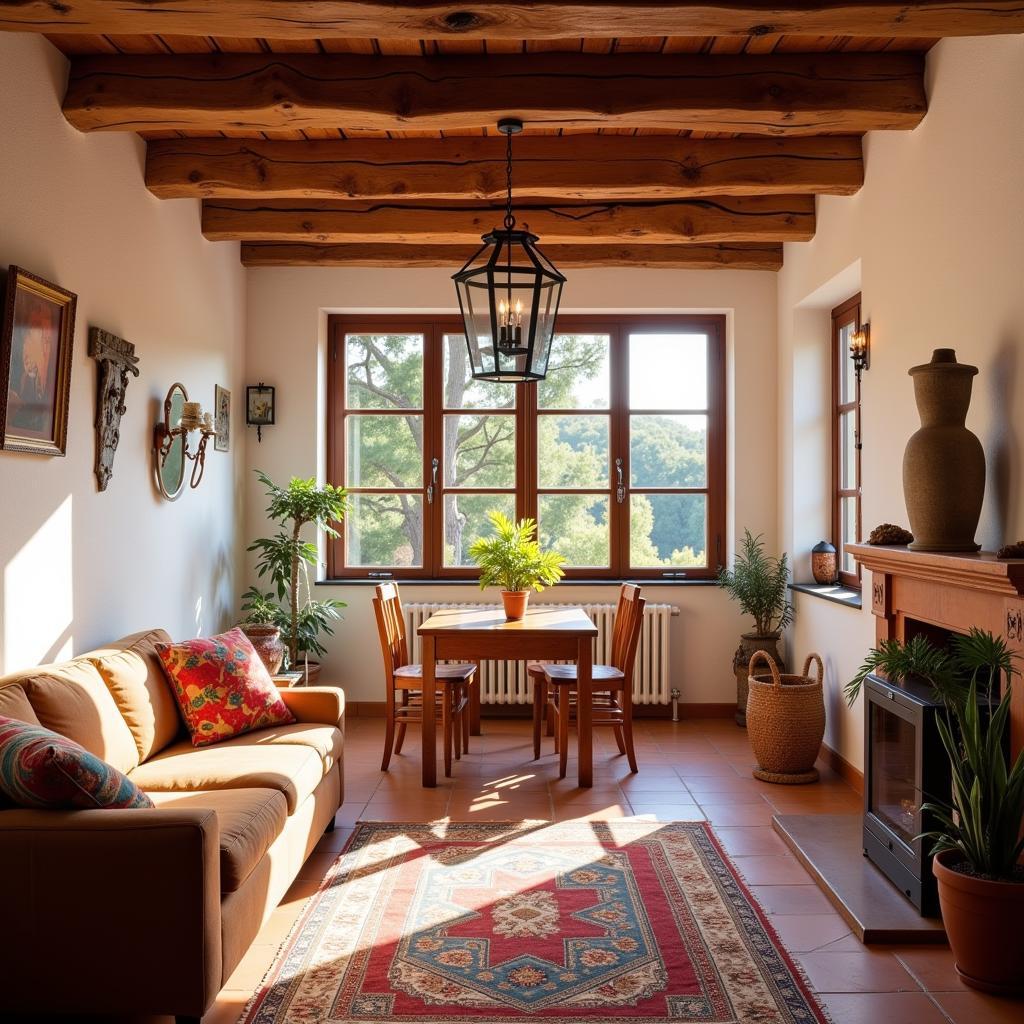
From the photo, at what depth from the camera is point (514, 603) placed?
493cm

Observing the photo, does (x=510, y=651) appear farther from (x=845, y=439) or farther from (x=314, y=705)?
(x=845, y=439)

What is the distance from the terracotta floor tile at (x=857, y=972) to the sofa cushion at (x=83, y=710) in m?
2.11

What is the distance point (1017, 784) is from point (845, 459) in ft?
10.4

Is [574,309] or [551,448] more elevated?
[574,309]

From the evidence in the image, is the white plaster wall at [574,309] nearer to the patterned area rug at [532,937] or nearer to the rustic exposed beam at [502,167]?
the rustic exposed beam at [502,167]

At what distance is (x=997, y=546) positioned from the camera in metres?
3.22

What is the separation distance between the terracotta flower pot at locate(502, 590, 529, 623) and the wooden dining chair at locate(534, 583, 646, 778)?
1.14 feet

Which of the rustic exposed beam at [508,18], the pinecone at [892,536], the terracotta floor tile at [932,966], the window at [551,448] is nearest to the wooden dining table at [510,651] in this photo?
the pinecone at [892,536]

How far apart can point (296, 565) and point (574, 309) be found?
2.29 m

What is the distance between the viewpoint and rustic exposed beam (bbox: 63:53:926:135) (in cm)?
365

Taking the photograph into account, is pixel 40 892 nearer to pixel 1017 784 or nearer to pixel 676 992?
pixel 676 992

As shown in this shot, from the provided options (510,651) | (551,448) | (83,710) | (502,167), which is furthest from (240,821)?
(551,448)

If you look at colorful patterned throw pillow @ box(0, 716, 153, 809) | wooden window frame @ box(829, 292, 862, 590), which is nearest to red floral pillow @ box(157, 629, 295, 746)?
colorful patterned throw pillow @ box(0, 716, 153, 809)

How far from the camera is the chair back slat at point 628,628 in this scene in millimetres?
4820
